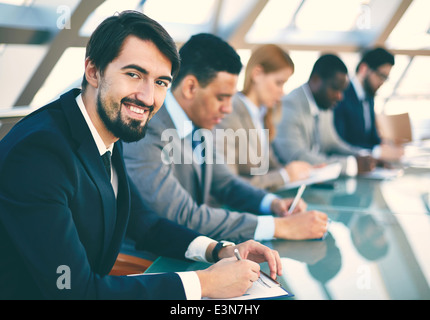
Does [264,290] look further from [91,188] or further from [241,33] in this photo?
[241,33]

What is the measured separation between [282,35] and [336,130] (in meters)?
3.68

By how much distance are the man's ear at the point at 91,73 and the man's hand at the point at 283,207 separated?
1121 mm

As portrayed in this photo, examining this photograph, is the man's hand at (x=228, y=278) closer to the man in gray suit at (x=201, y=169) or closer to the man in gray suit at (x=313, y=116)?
the man in gray suit at (x=201, y=169)

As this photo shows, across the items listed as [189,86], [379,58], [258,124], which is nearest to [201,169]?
[189,86]

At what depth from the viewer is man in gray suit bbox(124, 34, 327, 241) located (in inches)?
65.1

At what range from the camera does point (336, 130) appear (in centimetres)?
410

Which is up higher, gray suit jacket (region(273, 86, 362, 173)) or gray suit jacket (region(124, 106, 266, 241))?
gray suit jacket (region(273, 86, 362, 173))

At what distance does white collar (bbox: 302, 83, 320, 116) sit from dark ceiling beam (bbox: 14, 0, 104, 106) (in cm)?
210

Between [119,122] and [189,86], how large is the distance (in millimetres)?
835

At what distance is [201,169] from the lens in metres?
2.01

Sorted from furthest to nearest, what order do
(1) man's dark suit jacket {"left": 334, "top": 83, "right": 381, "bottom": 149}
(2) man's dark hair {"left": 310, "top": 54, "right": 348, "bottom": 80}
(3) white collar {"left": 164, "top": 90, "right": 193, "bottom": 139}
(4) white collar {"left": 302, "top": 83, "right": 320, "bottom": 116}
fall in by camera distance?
(1) man's dark suit jacket {"left": 334, "top": 83, "right": 381, "bottom": 149} < (4) white collar {"left": 302, "top": 83, "right": 320, "bottom": 116} < (2) man's dark hair {"left": 310, "top": 54, "right": 348, "bottom": 80} < (3) white collar {"left": 164, "top": 90, "right": 193, "bottom": 139}

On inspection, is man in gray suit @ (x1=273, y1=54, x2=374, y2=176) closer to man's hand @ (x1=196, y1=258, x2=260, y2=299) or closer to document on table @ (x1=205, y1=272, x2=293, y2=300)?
document on table @ (x1=205, y1=272, x2=293, y2=300)

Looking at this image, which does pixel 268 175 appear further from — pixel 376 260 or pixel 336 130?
pixel 336 130

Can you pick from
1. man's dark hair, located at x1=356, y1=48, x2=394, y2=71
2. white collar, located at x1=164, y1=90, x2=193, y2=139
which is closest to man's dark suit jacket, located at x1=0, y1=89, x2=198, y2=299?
white collar, located at x1=164, y1=90, x2=193, y2=139
